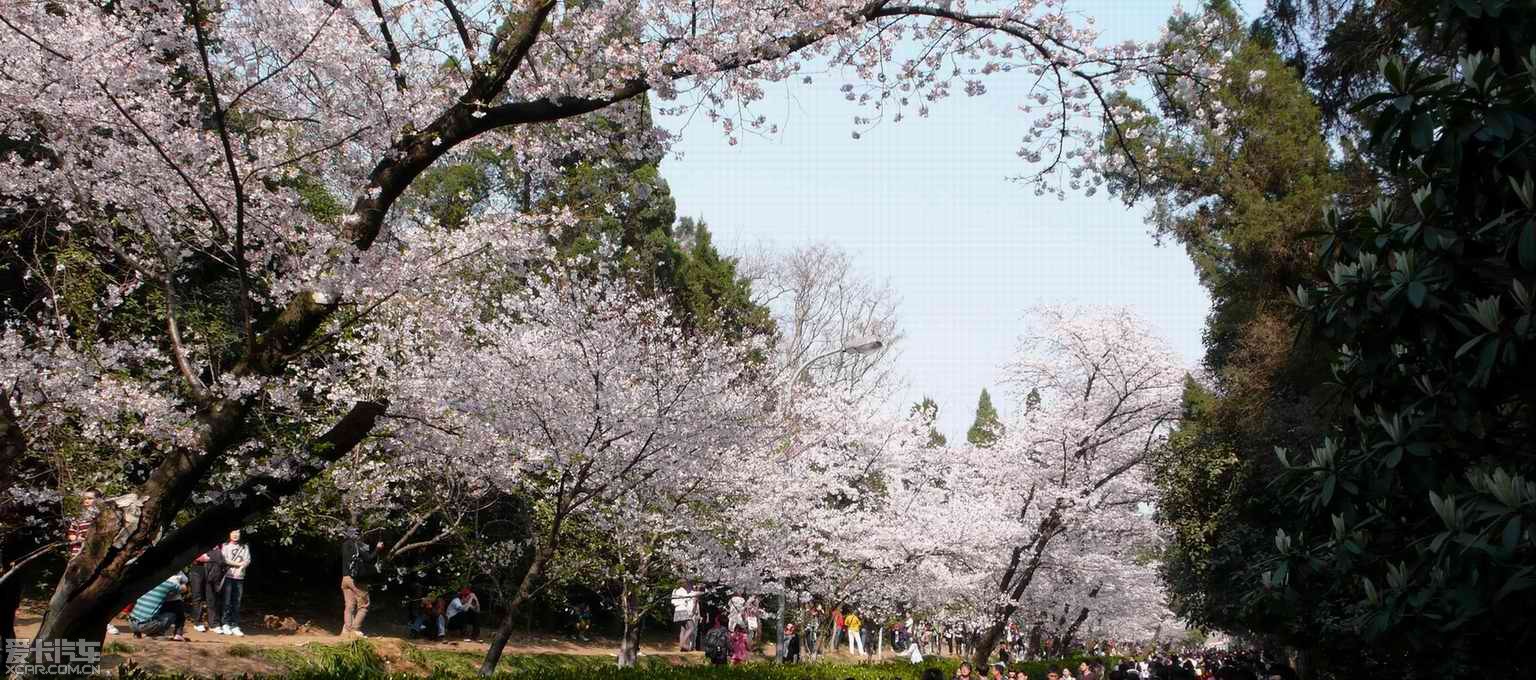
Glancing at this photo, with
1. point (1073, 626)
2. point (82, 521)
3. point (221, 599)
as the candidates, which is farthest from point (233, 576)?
point (1073, 626)

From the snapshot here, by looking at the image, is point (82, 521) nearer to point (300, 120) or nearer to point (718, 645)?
point (300, 120)

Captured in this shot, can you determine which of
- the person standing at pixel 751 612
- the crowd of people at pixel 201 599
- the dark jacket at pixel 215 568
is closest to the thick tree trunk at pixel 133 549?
the crowd of people at pixel 201 599

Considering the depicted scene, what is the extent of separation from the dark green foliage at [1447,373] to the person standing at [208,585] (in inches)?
484

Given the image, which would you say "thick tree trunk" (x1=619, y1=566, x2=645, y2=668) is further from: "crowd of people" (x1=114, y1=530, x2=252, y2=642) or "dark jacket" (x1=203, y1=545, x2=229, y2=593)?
"dark jacket" (x1=203, y1=545, x2=229, y2=593)

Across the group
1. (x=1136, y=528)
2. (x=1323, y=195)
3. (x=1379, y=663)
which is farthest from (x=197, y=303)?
(x=1136, y=528)

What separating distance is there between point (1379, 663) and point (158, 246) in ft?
39.8

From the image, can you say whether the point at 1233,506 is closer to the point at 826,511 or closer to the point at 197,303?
the point at 826,511

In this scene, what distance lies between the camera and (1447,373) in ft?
15.9

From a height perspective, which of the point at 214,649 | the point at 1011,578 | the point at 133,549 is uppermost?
the point at 1011,578

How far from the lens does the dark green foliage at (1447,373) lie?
13.8ft

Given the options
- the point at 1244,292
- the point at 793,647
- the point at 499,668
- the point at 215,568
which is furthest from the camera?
the point at 793,647

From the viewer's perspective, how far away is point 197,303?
43.6 ft

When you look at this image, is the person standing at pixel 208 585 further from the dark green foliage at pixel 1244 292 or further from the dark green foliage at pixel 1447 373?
the dark green foliage at pixel 1244 292

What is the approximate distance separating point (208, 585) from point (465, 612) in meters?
5.78
